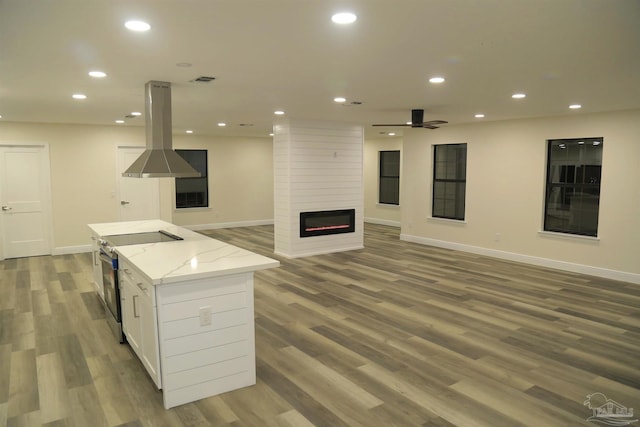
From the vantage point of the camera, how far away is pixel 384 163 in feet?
39.8

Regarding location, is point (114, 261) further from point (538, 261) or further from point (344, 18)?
point (538, 261)

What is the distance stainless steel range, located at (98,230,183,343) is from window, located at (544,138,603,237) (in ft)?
19.7

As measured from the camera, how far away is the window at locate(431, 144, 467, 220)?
8.88 metres

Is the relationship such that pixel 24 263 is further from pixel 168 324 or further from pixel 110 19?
pixel 110 19

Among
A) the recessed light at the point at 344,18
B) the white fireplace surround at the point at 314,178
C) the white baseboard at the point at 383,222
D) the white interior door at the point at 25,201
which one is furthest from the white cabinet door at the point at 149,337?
the white baseboard at the point at 383,222

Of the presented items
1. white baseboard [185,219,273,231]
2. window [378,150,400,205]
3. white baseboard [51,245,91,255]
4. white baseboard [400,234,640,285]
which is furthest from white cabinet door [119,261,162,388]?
window [378,150,400,205]

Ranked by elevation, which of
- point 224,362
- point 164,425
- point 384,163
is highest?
point 384,163

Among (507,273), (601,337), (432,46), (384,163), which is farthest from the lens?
(384,163)

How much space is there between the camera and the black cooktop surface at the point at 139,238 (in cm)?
445

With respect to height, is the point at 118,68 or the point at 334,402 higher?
the point at 118,68

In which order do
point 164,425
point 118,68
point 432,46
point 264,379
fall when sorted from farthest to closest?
point 118,68 < point 264,379 < point 432,46 < point 164,425

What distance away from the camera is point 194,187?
11.0 meters

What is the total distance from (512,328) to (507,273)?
7.97 ft

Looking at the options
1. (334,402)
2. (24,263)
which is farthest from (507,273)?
(24,263)
